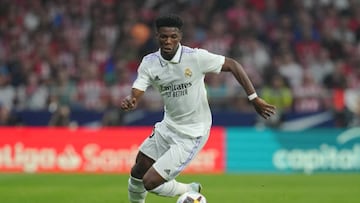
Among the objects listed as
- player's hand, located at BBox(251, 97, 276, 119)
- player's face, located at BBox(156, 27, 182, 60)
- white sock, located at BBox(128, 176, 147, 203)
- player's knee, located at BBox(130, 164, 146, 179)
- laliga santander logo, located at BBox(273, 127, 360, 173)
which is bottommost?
laliga santander logo, located at BBox(273, 127, 360, 173)

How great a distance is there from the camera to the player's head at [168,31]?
9.88m

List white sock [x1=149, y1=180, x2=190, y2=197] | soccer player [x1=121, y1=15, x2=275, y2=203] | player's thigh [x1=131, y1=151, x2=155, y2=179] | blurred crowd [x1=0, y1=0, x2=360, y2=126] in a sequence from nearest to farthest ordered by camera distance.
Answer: soccer player [x1=121, y1=15, x2=275, y2=203] < white sock [x1=149, y1=180, x2=190, y2=197] < player's thigh [x1=131, y1=151, x2=155, y2=179] < blurred crowd [x1=0, y1=0, x2=360, y2=126]

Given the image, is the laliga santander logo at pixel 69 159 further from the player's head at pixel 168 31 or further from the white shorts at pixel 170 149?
the player's head at pixel 168 31

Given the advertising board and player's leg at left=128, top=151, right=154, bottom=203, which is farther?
the advertising board

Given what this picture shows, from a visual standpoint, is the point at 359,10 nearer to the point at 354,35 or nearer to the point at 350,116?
the point at 354,35

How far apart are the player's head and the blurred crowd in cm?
1115

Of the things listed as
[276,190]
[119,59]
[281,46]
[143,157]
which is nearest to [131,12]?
[119,59]

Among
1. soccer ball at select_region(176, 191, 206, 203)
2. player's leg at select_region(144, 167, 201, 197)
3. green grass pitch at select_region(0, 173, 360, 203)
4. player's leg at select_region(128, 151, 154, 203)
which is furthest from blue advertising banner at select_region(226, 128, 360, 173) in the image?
soccer ball at select_region(176, 191, 206, 203)

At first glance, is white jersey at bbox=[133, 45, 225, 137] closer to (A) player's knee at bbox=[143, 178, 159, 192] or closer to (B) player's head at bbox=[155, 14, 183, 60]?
(B) player's head at bbox=[155, 14, 183, 60]

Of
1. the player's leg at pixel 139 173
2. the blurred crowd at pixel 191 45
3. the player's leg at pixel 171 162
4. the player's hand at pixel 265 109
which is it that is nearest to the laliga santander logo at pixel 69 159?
the blurred crowd at pixel 191 45

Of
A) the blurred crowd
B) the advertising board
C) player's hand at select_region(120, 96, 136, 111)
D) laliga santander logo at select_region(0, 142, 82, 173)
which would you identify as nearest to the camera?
player's hand at select_region(120, 96, 136, 111)

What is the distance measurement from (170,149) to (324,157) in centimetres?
1055

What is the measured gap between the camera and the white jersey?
10.1m

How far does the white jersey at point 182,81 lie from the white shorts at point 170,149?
97mm
